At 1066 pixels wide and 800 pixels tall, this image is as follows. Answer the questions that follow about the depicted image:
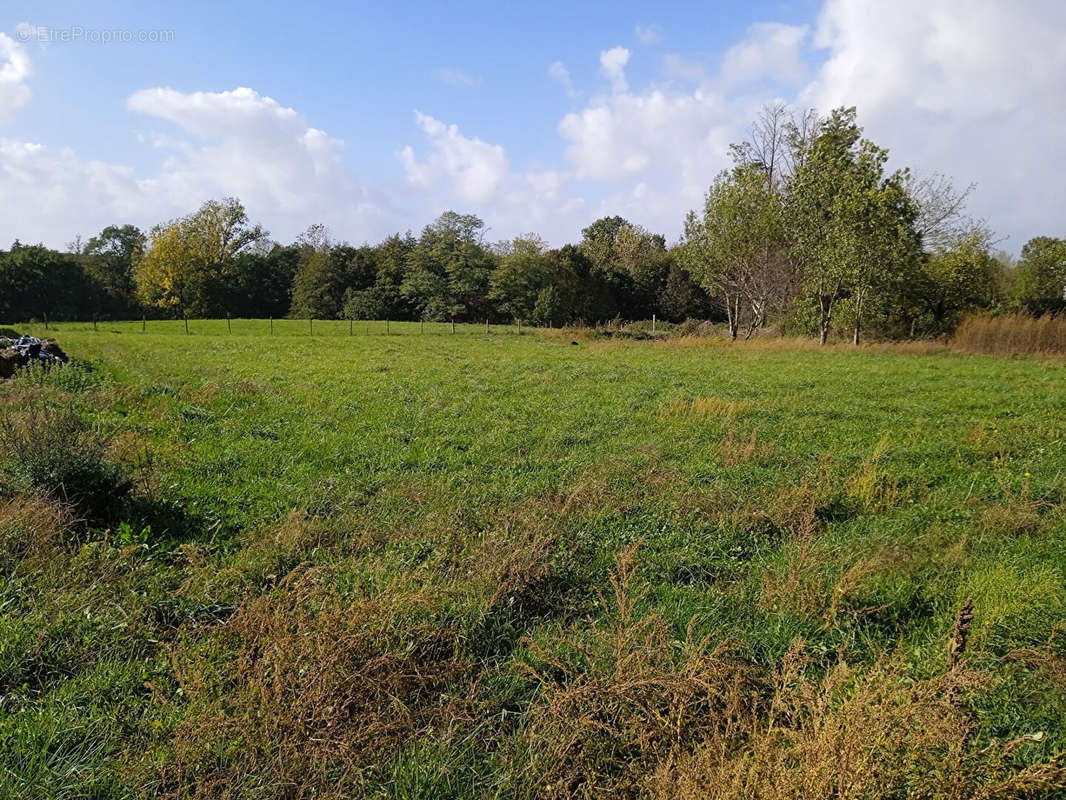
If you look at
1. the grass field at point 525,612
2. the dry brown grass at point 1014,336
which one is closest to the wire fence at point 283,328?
the dry brown grass at point 1014,336

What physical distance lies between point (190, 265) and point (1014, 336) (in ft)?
205

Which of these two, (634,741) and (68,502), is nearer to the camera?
(634,741)

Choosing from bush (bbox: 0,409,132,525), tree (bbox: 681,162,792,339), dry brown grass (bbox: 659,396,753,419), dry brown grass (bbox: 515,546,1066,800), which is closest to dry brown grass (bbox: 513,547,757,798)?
dry brown grass (bbox: 515,546,1066,800)

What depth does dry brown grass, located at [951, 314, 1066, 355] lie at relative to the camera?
22.5 metres

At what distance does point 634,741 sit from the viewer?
282cm

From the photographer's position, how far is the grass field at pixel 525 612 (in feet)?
8.76

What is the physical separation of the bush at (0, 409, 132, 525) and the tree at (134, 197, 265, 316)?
5420 centimetres

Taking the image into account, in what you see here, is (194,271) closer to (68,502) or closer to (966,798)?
(68,502)

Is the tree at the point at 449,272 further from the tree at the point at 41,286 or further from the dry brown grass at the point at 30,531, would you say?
the dry brown grass at the point at 30,531

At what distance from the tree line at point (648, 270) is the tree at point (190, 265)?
0.15 meters

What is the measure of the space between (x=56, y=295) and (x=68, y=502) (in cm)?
6146

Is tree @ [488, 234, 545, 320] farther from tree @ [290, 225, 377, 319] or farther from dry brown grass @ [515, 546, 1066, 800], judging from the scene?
dry brown grass @ [515, 546, 1066, 800]

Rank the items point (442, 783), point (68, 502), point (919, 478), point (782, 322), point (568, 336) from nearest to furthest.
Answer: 1. point (442, 783)
2. point (68, 502)
3. point (919, 478)
4. point (782, 322)
5. point (568, 336)

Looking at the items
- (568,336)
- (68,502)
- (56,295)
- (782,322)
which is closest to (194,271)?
(56,295)
